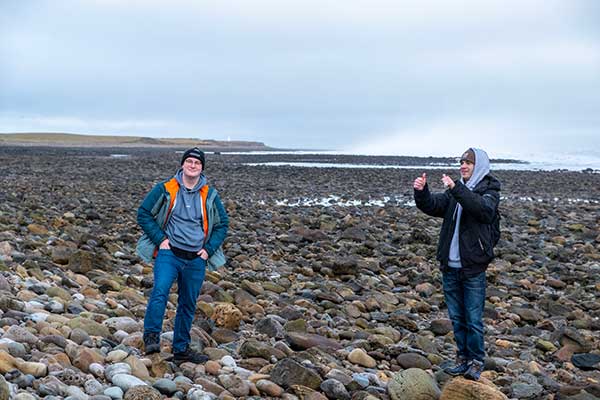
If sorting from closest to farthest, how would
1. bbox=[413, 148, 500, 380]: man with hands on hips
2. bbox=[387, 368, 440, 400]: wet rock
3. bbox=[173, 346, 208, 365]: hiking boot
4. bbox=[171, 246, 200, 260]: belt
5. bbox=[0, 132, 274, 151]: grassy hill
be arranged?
bbox=[387, 368, 440, 400]: wet rock
bbox=[413, 148, 500, 380]: man with hands on hips
bbox=[171, 246, 200, 260]: belt
bbox=[173, 346, 208, 365]: hiking boot
bbox=[0, 132, 274, 151]: grassy hill

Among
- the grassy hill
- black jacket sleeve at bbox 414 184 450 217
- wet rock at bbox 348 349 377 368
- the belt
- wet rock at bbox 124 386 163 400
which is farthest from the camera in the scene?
the grassy hill

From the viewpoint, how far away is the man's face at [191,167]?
5406mm

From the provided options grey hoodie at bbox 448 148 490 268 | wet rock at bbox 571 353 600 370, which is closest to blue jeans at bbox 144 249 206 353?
grey hoodie at bbox 448 148 490 268

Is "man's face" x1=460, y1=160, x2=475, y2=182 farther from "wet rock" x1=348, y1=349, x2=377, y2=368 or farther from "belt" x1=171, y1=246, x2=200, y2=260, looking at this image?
"belt" x1=171, y1=246, x2=200, y2=260

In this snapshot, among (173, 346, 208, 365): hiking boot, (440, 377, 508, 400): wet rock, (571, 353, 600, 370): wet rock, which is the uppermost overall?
(440, 377, 508, 400): wet rock

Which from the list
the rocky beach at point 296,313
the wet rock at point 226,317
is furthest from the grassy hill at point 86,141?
the wet rock at point 226,317

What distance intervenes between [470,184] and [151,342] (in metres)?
3.10

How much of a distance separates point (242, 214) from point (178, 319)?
37.9 ft

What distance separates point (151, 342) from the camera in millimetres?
5535

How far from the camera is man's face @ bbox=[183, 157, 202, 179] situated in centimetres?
541

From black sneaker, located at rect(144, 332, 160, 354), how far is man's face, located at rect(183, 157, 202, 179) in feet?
4.67

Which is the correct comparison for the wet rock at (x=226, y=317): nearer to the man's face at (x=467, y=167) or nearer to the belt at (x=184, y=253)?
the belt at (x=184, y=253)

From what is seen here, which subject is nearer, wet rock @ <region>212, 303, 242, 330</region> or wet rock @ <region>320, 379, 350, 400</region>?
wet rock @ <region>320, 379, 350, 400</region>

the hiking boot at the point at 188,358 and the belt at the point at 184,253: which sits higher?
the belt at the point at 184,253
